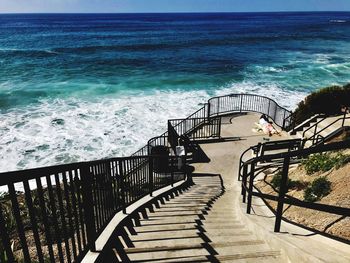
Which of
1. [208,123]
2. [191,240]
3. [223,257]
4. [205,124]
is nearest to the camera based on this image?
[223,257]

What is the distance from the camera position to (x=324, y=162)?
374 inches

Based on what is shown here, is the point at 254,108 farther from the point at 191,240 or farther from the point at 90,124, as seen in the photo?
the point at 191,240

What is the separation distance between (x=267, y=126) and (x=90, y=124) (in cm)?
1188

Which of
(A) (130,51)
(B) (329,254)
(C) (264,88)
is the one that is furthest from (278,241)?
(A) (130,51)

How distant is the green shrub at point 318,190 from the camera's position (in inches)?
287

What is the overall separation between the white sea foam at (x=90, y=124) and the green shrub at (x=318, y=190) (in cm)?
1174

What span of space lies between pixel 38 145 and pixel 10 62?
36164 millimetres

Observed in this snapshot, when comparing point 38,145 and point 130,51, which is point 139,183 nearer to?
point 38,145

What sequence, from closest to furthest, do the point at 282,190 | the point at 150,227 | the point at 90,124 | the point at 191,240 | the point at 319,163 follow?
the point at 282,190
the point at 191,240
the point at 150,227
the point at 319,163
the point at 90,124

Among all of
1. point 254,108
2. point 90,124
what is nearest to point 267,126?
point 254,108

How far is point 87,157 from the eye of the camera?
17.5 metres

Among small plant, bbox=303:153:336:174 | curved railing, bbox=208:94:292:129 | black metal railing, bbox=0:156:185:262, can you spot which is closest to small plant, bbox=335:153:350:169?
small plant, bbox=303:153:336:174

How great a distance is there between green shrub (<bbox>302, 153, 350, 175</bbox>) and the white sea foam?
1045 cm

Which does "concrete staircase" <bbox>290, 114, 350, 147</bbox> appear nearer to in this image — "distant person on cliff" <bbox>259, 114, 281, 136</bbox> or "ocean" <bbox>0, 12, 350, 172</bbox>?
"distant person on cliff" <bbox>259, 114, 281, 136</bbox>
